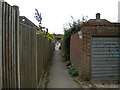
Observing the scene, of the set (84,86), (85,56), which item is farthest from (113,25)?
(84,86)

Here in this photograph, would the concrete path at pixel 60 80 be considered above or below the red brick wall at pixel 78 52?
below

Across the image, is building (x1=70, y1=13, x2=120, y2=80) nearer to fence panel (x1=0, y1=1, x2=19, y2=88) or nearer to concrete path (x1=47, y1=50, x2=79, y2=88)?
concrete path (x1=47, y1=50, x2=79, y2=88)

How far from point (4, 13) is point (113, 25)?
723cm

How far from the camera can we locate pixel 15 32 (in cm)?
250

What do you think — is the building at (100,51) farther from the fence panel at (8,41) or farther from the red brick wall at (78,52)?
the fence panel at (8,41)

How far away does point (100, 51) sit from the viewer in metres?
8.38

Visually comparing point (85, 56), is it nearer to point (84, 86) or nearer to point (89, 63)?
point (89, 63)

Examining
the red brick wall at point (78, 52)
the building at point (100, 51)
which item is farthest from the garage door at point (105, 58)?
the red brick wall at point (78, 52)

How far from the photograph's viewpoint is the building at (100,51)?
27.3 feet

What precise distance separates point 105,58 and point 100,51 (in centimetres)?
45

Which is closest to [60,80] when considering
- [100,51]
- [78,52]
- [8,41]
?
[78,52]

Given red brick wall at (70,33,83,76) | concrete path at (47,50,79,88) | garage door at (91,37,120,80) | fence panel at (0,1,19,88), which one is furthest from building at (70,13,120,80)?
fence panel at (0,1,19,88)

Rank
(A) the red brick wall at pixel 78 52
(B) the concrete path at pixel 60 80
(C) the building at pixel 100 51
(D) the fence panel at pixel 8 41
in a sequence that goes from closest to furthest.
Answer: (D) the fence panel at pixel 8 41, (B) the concrete path at pixel 60 80, (C) the building at pixel 100 51, (A) the red brick wall at pixel 78 52

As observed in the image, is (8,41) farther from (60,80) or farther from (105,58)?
(105,58)
